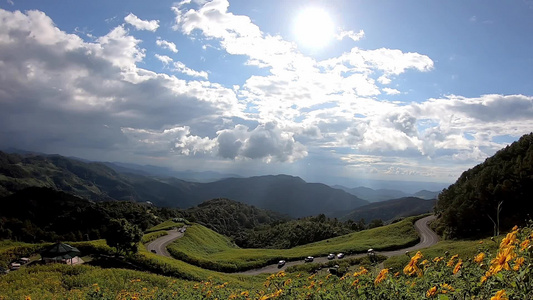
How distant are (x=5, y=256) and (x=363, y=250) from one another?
49.7 meters

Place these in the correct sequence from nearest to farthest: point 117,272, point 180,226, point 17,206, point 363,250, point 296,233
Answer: point 117,272, point 363,250, point 180,226, point 296,233, point 17,206

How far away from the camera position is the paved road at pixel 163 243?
57.4m

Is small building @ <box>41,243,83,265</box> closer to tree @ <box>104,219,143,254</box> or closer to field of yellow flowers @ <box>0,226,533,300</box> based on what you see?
tree @ <box>104,219,143,254</box>

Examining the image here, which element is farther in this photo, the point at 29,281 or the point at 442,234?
the point at 442,234

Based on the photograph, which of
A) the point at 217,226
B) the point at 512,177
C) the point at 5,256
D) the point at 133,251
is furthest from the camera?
the point at 217,226

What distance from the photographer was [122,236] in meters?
39.2

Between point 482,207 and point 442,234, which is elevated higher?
point 482,207

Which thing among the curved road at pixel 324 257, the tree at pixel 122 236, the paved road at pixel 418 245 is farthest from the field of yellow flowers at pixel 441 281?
the curved road at pixel 324 257

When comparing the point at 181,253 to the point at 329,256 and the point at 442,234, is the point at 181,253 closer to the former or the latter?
the point at 329,256

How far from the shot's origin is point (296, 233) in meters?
98.1

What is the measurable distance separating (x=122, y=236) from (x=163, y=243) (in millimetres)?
25937

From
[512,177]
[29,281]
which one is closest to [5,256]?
[29,281]

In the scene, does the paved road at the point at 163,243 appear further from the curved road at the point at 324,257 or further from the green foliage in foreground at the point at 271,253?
the green foliage in foreground at the point at 271,253

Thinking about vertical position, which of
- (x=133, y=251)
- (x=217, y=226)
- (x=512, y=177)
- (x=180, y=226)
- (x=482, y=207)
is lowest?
(x=217, y=226)
